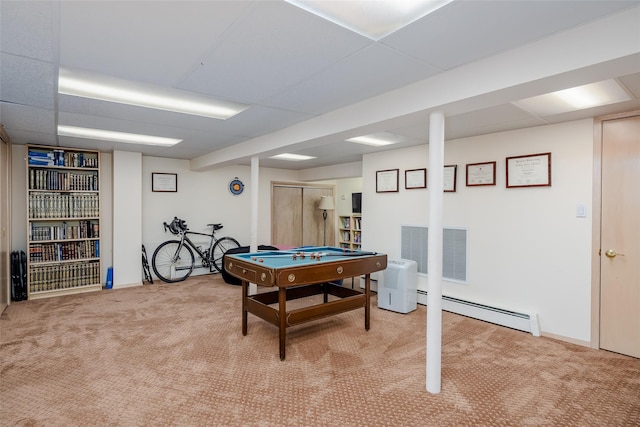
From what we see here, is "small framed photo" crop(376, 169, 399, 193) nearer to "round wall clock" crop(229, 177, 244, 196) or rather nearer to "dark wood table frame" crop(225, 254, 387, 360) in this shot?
"dark wood table frame" crop(225, 254, 387, 360)

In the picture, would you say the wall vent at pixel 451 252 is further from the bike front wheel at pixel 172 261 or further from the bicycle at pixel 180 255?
the bike front wheel at pixel 172 261

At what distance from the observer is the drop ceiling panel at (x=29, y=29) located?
1.54 metres

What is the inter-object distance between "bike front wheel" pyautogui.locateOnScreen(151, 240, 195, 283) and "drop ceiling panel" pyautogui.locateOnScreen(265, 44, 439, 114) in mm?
4071

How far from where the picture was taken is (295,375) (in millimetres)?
2611

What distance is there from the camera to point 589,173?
3.20 meters

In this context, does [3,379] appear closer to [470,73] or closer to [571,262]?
[470,73]

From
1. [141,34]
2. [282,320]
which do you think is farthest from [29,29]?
[282,320]

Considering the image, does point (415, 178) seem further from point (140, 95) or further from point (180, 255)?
point (180, 255)

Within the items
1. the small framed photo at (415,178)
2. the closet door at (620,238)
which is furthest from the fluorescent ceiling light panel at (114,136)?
the closet door at (620,238)

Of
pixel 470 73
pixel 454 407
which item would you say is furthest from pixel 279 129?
pixel 454 407

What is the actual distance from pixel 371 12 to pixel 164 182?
528cm

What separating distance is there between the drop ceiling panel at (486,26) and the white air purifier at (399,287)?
2714 mm

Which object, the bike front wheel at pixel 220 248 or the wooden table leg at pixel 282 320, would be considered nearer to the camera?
the wooden table leg at pixel 282 320

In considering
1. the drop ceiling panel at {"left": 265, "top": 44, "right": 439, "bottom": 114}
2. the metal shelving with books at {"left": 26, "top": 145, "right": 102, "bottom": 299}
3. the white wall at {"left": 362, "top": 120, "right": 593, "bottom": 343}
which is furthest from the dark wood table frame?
the metal shelving with books at {"left": 26, "top": 145, "right": 102, "bottom": 299}
